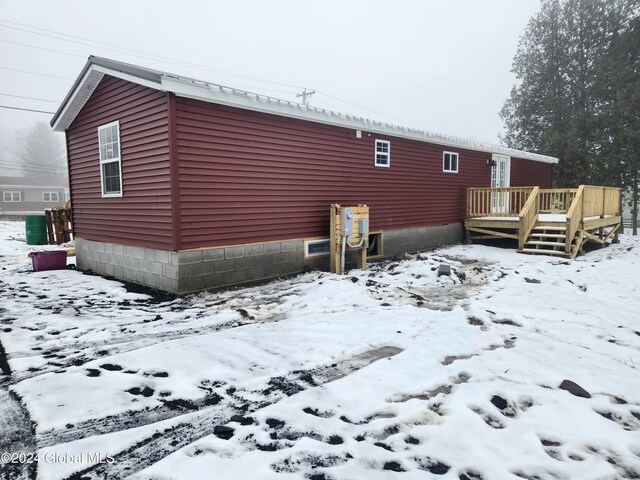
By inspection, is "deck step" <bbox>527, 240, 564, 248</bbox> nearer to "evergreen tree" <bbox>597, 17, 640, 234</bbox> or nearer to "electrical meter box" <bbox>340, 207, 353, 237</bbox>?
"electrical meter box" <bbox>340, 207, 353, 237</bbox>

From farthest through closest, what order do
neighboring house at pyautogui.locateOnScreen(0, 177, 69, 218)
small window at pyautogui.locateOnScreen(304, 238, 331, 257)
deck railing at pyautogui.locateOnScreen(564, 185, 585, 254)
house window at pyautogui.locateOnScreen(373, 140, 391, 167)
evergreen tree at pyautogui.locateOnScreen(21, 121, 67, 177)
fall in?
evergreen tree at pyautogui.locateOnScreen(21, 121, 67, 177) < neighboring house at pyautogui.locateOnScreen(0, 177, 69, 218) < deck railing at pyautogui.locateOnScreen(564, 185, 585, 254) < house window at pyautogui.locateOnScreen(373, 140, 391, 167) < small window at pyautogui.locateOnScreen(304, 238, 331, 257)

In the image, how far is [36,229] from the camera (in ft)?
45.9

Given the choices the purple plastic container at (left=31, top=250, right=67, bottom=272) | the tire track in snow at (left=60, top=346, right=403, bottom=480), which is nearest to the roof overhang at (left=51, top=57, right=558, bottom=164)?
the purple plastic container at (left=31, top=250, right=67, bottom=272)

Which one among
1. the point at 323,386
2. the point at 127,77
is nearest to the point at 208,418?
the point at 323,386

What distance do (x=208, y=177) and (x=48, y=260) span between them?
17.5ft

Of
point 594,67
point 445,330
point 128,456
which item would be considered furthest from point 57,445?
point 594,67

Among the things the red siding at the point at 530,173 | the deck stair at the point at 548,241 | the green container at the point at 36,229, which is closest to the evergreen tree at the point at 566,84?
the red siding at the point at 530,173

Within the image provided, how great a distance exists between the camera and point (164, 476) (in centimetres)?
221

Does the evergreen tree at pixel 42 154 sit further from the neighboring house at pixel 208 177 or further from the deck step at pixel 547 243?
the deck step at pixel 547 243

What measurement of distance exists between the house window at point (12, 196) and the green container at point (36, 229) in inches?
1492

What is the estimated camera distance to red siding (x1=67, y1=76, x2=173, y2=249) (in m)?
6.84

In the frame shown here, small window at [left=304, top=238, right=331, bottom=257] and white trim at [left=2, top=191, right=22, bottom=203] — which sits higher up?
white trim at [left=2, top=191, right=22, bottom=203]

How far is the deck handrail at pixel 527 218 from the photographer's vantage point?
1172 centimetres

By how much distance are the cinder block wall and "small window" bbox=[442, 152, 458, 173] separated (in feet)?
21.6
